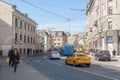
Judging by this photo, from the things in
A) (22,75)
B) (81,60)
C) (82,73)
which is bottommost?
(82,73)

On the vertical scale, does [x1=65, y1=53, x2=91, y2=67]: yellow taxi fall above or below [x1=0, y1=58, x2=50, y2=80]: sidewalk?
above

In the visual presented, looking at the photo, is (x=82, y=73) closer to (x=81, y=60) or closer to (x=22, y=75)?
(x=22, y=75)

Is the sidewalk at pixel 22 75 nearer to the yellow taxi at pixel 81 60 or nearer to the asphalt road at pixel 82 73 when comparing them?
the asphalt road at pixel 82 73

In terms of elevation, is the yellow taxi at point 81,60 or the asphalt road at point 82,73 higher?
the yellow taxi at point 81,60

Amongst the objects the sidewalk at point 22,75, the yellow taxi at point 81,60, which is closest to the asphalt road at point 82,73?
the sidewalk at point 22,75

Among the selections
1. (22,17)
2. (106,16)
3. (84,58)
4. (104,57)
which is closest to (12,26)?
(22,17)

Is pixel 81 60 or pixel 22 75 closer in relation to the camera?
pixel 22 75

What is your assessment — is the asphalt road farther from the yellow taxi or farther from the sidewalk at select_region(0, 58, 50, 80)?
the yellow taxi

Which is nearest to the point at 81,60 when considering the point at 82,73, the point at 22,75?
the point at 82,73

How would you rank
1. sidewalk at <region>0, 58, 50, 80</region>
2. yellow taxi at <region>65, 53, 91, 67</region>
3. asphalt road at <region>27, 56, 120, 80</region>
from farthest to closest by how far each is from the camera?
yellow taxi at <region>65, 53, 91, 67</region>
asphalt road at <region>27, 56, 120, 80</region>
sidewalk at <region>0, 58, 50, 80</region>

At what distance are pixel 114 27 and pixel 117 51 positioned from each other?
4932 millimetres

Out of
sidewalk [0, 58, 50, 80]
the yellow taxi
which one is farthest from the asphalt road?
the yellow taxi

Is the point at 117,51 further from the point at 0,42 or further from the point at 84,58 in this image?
the point at 84,58

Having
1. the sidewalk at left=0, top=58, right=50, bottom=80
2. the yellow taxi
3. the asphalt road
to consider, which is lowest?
the asphalt road
